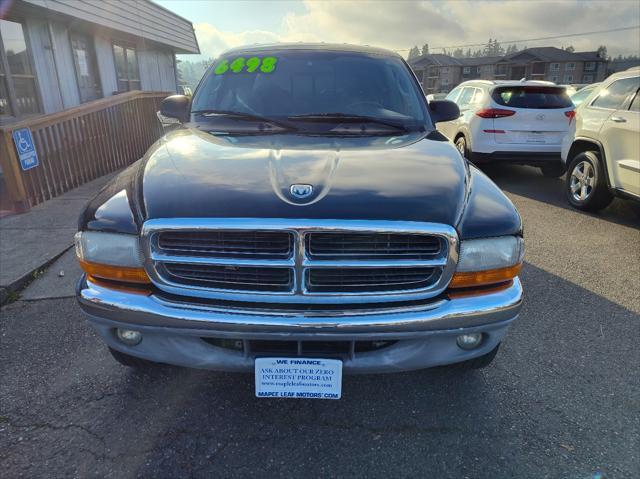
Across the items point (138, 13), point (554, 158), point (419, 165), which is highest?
point (138, 13)

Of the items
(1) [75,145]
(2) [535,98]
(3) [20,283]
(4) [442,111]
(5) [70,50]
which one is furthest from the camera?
(5) [70,50]

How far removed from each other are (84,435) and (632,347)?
3.26 metres

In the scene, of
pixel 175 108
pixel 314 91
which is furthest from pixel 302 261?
pixel 175 108

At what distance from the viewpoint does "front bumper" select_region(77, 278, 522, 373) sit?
179 centimetres

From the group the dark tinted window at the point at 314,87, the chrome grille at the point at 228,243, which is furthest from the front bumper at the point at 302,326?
the dark tinted window at the point at 314,87

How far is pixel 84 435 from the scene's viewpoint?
2.12 metres

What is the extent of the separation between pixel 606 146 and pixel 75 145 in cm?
729

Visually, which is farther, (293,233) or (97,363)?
(97,363)

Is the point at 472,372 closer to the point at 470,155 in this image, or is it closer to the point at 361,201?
the point at 361,201

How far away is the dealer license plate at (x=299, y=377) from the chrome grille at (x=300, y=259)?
0.26 m

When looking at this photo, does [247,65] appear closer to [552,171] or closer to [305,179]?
[305,179]

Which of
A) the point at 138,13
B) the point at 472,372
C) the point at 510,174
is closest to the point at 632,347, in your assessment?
the point at 472,372

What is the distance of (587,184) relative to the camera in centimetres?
585

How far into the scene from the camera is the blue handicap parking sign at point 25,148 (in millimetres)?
5262
